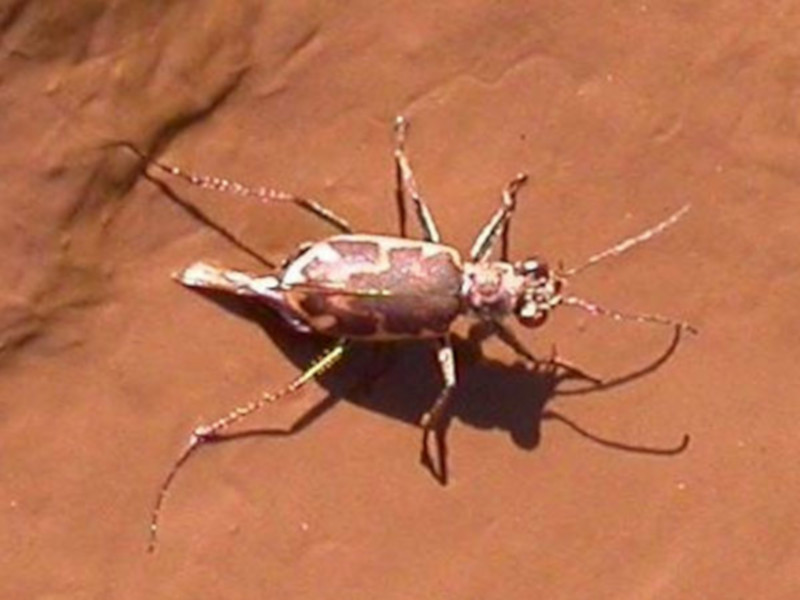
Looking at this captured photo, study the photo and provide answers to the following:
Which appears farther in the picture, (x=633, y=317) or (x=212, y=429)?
(x=633, y=317)

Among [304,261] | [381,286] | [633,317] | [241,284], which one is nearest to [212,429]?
[241,284]

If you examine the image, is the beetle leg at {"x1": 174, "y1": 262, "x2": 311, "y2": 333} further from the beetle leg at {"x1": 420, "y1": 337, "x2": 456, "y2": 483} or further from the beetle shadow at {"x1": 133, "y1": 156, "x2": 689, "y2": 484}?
the beetle leg at {"x1": 420, "y1": 337, "x2": 456, "y2": 483}

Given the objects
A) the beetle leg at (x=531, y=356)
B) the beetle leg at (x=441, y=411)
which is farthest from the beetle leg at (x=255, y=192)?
the beetle leg at (x=531, y=356)

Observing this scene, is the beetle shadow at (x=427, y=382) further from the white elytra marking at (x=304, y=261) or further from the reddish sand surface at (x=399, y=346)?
the white elytra marking at (x=304, y=261)

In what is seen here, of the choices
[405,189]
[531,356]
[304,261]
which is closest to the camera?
[304,261]

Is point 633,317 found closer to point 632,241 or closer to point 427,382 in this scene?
point 632,241

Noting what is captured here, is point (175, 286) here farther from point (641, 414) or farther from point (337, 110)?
point (641, 414)
